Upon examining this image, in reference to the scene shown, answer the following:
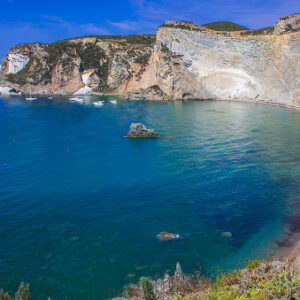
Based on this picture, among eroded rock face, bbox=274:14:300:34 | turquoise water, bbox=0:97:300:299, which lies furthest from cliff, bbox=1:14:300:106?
turquoise water, bbox=0:97:300:299

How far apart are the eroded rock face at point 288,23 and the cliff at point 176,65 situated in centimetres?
24

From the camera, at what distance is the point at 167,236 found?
17391 mm

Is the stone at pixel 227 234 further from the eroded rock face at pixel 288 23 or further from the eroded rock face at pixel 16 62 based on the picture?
the eroded rock face at pixel 16 62

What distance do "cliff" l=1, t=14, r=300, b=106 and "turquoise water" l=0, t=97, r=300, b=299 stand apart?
37832 millimetres

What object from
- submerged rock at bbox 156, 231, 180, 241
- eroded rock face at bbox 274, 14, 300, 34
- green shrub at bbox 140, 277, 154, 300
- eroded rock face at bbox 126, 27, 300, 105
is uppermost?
eroded rock face at bbox 274, 14, 300, 34

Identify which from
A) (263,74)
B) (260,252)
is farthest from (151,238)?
(263,74)

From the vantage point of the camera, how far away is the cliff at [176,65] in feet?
251

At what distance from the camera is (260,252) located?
16.2m

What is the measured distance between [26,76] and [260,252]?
120 meters

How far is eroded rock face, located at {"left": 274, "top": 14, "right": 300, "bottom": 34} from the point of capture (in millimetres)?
75750

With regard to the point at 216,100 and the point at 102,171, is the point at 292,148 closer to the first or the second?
the point at 102,171

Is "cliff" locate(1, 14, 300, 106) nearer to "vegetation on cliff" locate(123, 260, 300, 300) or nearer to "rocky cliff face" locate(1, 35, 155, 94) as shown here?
"rocky cliff face" locate(1, 35, 155, 94)

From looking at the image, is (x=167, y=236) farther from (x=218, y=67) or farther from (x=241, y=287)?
(x=218, y=67)

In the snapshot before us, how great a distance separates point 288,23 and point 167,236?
78071 mm
